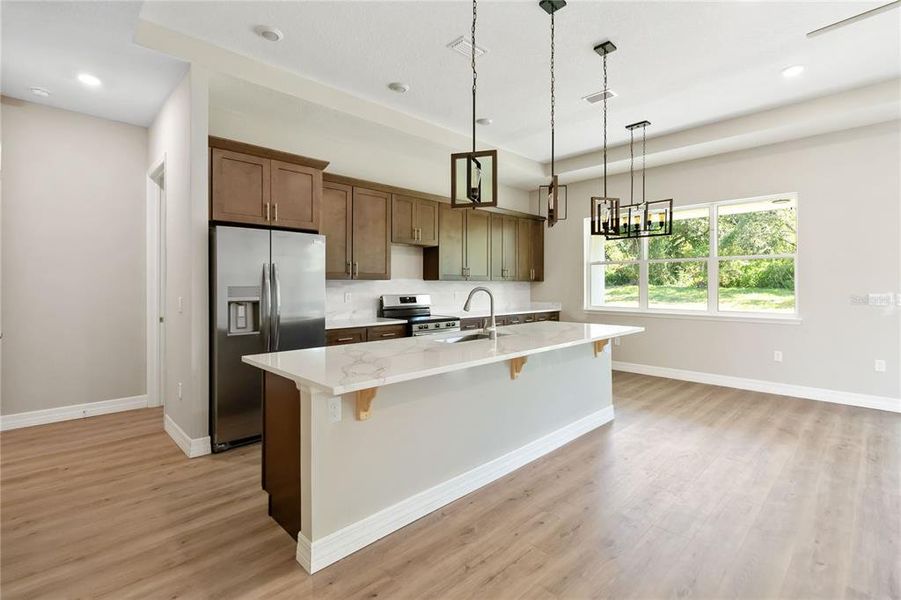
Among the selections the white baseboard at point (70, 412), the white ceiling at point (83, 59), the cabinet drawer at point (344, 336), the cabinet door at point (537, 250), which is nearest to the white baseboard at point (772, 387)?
the cabinet door at point (537, 250)

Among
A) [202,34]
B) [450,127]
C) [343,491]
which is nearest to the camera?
[343,491]

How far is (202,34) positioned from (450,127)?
257 centimetres

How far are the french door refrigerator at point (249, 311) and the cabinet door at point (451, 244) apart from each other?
2136 mm

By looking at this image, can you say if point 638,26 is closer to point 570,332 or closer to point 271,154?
point 570,332

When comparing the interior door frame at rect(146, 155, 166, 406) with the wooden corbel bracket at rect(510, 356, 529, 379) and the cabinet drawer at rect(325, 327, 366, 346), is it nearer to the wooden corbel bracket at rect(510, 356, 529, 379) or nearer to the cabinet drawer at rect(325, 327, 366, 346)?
the cabinet drawer at rect(325, 327, 366, 346)

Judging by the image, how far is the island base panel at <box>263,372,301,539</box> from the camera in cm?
204

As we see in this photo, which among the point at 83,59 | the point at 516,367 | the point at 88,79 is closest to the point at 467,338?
the point at 516,367

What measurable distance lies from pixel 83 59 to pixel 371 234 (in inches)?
103

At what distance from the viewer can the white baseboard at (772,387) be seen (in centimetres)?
438

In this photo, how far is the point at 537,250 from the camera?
23.4 ft

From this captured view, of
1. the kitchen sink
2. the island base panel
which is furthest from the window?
the island base panel

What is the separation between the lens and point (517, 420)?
3.00 meters

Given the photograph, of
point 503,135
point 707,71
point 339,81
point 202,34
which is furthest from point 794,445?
point 202,34

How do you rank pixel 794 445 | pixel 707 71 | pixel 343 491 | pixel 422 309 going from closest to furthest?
pixel 343 491, pixel 794 445, pixel 707 71, pixel 422 309
